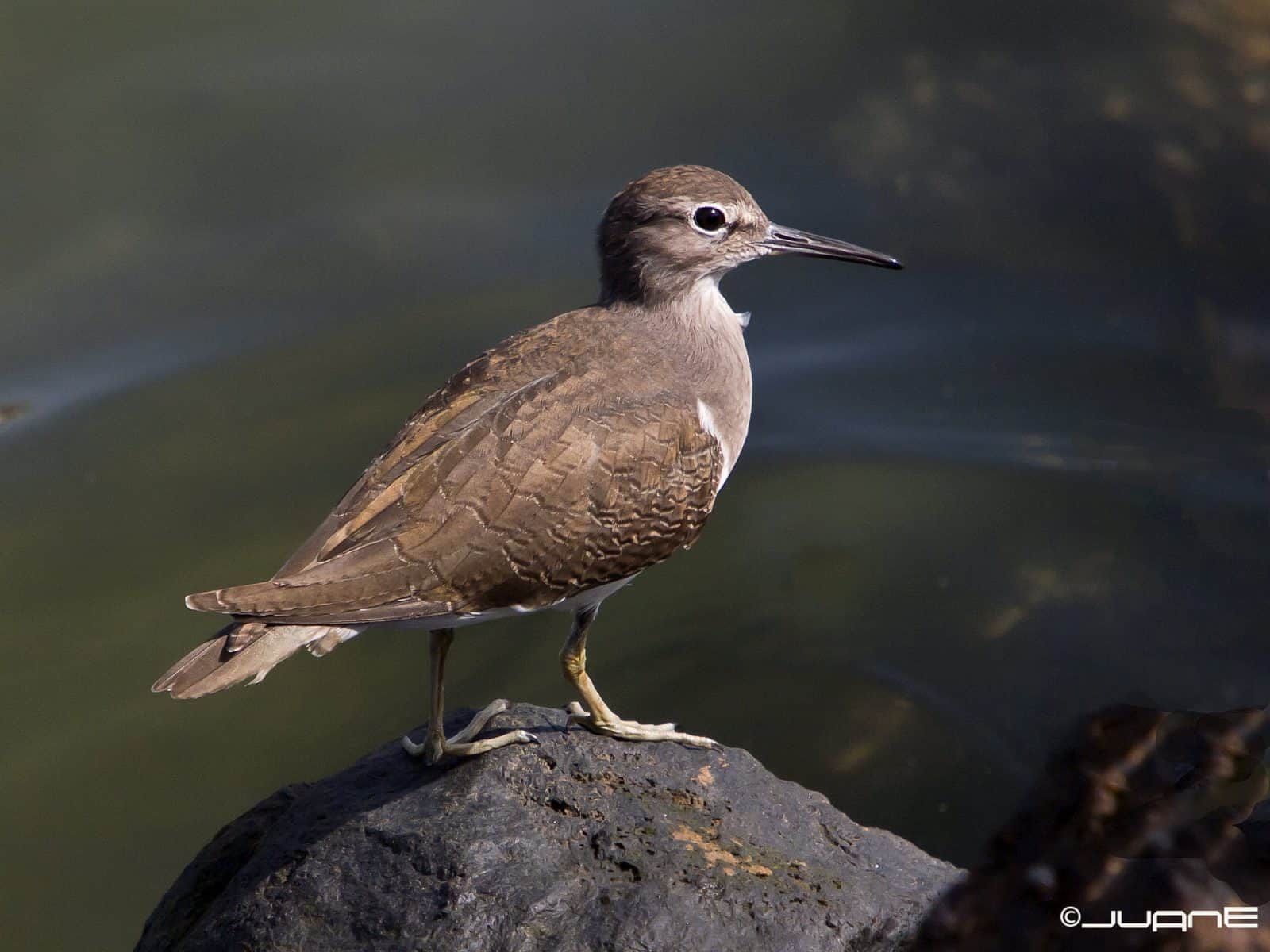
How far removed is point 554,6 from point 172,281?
421 centimetres

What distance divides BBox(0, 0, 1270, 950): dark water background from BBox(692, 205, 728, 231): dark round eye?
10.4 ft

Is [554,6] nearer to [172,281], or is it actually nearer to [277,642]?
[172,281]

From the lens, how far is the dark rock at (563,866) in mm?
5336

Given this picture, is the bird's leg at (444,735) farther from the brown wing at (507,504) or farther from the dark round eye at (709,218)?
the dark round eye at (709,218)

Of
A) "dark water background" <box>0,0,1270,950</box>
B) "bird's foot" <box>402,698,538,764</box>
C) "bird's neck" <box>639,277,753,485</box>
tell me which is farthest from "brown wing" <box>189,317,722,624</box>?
"dark water background" <box>0,0,1270,950</box>

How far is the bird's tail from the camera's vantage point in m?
5.30

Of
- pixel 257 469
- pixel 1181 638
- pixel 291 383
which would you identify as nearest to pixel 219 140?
pixel 291 383

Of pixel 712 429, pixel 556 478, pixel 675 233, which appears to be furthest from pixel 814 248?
pixel 556 478

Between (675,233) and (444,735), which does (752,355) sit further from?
(444,735)

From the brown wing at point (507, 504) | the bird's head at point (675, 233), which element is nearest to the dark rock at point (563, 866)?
the brown wing at point (507, 504)

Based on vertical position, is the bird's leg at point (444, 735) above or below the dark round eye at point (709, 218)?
below

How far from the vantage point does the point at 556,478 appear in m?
6.06

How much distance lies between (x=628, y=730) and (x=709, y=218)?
250 cm

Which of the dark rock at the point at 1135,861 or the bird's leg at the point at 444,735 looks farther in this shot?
the bird's leg at the point at 444,735
